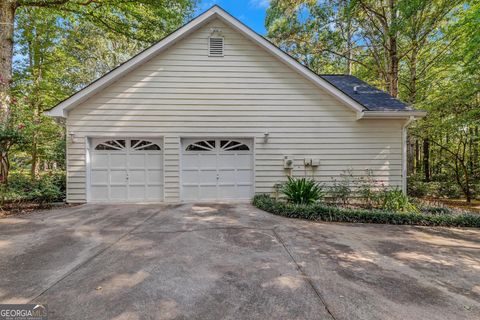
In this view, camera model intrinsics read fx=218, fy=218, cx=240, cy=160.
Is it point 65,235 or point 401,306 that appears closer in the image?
point 401,306

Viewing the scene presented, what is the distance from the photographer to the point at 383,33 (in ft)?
37.3

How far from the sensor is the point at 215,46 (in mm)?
7191

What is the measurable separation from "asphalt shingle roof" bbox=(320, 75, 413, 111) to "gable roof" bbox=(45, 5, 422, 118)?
0.97 feet

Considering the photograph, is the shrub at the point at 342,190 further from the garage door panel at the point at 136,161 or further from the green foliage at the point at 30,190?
the green foliage at the point at 30,190

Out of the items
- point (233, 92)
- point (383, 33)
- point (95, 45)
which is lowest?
point (233, 92)

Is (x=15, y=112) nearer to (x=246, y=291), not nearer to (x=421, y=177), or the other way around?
(x=246, y=291)

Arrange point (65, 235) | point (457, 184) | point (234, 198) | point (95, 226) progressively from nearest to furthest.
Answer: point (65, 235), point (95, 226), point (234, 198), point (457, 184)

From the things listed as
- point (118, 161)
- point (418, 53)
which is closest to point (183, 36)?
point (118, 161)

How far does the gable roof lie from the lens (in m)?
6.61

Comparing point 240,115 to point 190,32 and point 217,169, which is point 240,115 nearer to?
point 217,169

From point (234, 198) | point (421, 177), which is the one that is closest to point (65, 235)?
point (234, 198)

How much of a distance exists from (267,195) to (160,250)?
4.18 meters

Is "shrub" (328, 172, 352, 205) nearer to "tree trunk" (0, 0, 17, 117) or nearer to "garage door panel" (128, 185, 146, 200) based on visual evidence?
"garage door panel" (128, 185, 146, 200)

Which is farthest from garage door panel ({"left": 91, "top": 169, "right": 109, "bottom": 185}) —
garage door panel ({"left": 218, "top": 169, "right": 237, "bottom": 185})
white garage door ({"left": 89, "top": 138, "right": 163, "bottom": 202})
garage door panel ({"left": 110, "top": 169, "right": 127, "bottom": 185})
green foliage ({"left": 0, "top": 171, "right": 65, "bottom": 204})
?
garage door panel ({"left": 218, "top": 169, "right": 237, "bottom": 185})
